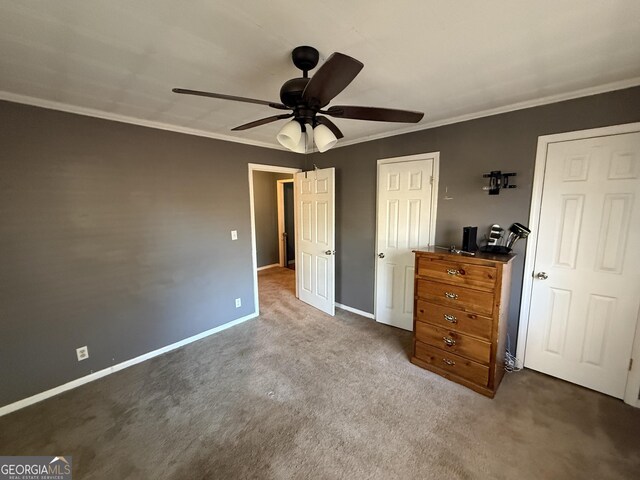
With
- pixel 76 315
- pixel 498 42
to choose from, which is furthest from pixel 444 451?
pixel 76 315

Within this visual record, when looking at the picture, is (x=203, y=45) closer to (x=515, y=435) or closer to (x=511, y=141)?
(x=511, y=141)

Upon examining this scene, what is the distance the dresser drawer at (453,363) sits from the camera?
80.6 inches

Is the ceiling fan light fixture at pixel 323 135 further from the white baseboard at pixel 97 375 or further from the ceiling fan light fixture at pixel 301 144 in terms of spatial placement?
the white baseboard at pixel 97 375

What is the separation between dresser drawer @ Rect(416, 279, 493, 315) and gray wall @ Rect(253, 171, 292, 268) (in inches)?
163

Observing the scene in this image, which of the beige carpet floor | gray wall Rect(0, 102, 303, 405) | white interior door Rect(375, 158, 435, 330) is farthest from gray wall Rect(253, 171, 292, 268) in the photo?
the beige carpet floor

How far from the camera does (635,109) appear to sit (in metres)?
1.75

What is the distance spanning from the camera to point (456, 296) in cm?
212

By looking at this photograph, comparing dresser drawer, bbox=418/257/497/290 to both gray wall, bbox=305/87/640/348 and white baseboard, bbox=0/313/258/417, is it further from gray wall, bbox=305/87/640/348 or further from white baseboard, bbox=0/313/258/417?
white baseboard, bbox=0/313/258/417

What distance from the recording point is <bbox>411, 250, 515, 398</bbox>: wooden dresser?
1.96 meters

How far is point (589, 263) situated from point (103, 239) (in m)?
4.07

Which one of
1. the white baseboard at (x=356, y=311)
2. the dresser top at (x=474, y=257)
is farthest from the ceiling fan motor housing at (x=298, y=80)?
the white baseboard at (x=356, y=311)

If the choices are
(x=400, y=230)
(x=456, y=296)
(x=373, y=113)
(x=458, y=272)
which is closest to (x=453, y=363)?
(x=456, y=296)

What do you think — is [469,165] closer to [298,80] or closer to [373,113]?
[373,113]

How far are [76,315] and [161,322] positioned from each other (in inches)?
26.9
